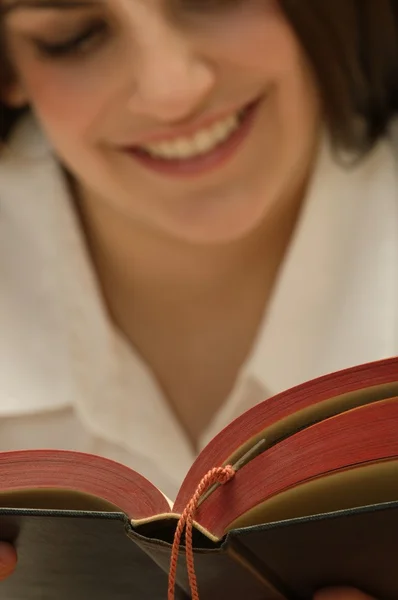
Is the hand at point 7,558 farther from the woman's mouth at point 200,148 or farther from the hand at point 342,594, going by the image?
the woman's mouth at point 200,148

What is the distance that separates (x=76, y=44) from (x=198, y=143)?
19 centimetres

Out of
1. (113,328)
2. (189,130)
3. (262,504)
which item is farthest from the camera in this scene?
(113,328)

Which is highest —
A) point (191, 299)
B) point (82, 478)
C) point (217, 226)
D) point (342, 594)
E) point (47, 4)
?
point (47, 4)

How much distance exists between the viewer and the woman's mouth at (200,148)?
2.96 ft

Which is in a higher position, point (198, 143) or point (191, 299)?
point (198, 143)

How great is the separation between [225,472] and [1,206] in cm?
71

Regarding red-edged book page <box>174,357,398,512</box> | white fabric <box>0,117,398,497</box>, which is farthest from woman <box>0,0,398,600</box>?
red-edged book page <box>174,357,398,512</box>

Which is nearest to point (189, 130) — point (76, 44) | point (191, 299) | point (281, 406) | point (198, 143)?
point (198, 143)

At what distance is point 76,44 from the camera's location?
0.82m

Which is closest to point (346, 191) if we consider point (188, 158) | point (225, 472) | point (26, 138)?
point (188, 158)

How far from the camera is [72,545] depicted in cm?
46

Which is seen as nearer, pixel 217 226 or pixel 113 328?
pixel 217 226

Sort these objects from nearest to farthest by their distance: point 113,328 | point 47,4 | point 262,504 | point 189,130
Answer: point 262,504
point 47,4
point 189,130
point 113,328

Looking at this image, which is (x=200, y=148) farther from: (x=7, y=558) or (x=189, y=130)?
(x=7, y=558)
